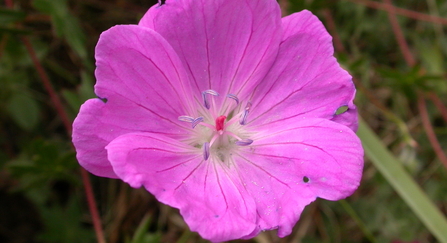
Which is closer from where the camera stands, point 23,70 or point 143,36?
point 143,36

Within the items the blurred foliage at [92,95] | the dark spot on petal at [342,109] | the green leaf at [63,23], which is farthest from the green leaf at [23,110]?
the dark spot on petal at [342,109]

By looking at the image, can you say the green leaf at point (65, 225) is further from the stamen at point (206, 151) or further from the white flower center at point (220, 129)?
the stamen at point (206, 151)

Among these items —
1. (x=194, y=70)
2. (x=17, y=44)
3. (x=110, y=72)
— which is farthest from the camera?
(x=17, y=44)

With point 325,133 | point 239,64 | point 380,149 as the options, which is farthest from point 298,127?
point 380,149

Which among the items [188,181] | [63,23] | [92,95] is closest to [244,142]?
[188,181]

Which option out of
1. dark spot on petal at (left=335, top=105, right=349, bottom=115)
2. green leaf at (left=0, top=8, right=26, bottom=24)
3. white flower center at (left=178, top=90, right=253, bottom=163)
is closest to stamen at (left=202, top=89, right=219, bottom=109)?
white flower center at (left=178, top=90, right=253, bottom=163)

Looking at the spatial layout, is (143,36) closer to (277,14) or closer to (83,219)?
(277,14)

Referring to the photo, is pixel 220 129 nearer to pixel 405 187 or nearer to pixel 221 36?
pixel 221 36
